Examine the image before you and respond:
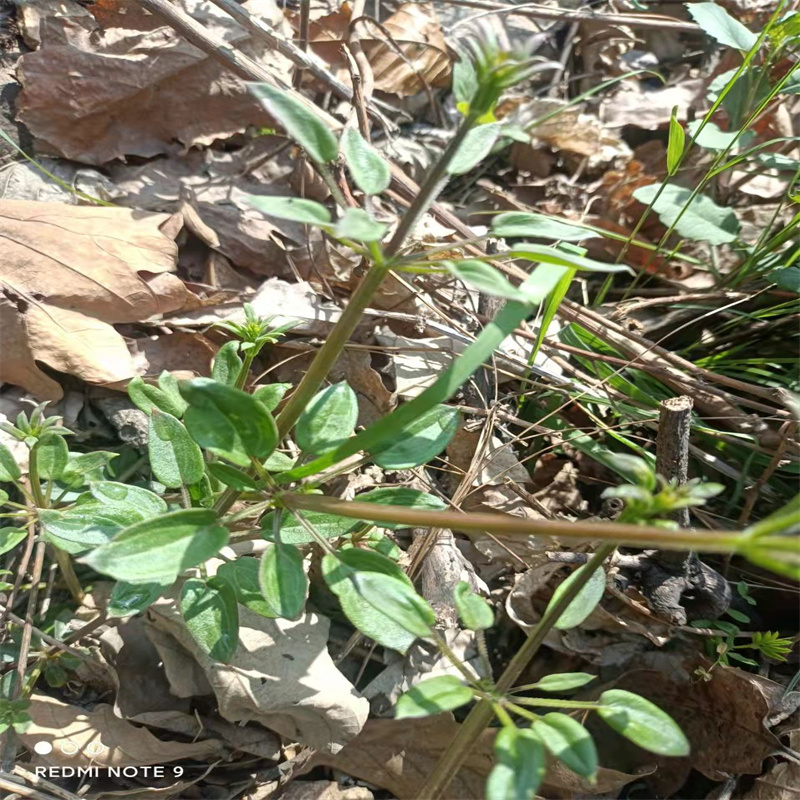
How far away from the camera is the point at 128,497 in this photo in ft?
4.31

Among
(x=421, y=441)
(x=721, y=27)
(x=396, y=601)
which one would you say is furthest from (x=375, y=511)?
(x=721, y=27)

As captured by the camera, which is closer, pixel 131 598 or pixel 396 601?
pixel 396 601

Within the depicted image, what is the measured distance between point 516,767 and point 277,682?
763mm

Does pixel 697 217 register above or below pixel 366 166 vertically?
below

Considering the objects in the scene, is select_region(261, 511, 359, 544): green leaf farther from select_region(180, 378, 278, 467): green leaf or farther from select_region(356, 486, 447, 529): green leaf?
select_region(180, 378, 278, 467): green leaf

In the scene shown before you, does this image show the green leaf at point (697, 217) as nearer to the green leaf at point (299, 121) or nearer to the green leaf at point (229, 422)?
the green leaf at point (299, 121)

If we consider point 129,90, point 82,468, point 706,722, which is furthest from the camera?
point 129,90

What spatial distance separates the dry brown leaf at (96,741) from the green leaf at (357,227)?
4.20 ft

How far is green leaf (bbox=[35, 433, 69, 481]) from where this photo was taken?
4.74ft

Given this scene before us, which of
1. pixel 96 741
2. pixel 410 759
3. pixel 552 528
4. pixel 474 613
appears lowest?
pixel 96 741

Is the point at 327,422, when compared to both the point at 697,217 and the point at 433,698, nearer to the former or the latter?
the point at 433,698

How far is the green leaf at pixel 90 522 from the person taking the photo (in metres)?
1.27

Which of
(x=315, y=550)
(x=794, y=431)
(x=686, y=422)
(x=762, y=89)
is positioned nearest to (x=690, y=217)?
(x=762, y=89)

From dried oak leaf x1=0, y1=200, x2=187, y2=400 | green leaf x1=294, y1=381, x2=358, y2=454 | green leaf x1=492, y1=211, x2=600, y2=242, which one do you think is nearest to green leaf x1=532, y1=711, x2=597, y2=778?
green leaf x1=294, y1=381, x2=358, y2=454
